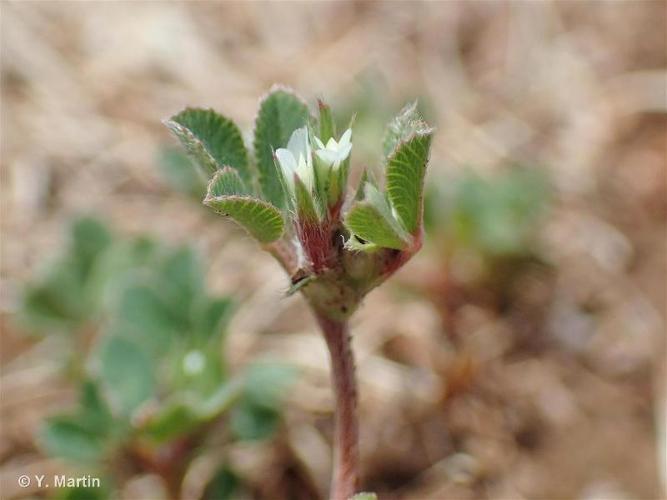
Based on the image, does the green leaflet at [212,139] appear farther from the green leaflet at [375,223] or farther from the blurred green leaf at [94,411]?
the blurred green leaf at [94,411]

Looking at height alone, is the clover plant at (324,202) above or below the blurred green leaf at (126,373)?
below

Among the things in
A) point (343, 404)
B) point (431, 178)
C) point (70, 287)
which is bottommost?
point (343, 404)

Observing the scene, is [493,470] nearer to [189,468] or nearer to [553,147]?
[189,468]

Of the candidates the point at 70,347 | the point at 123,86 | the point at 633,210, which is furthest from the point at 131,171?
the point at 633,210

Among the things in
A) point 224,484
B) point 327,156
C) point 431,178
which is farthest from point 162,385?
point 327,156

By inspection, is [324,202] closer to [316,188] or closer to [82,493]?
[316,188]

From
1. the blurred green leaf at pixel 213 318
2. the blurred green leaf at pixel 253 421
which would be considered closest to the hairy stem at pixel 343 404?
the blurred green leaf at pixel 253 421
